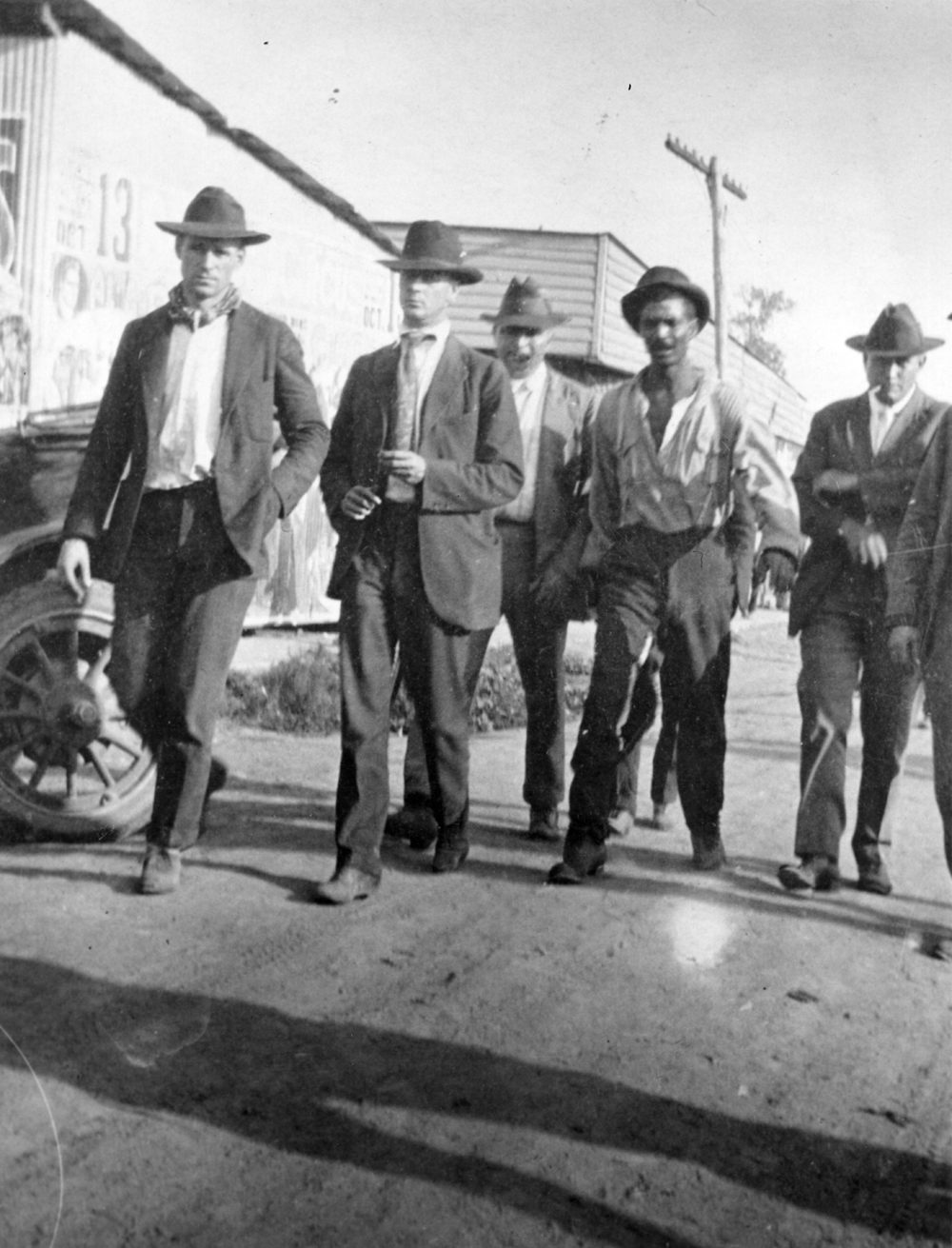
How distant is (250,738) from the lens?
22.0 ft

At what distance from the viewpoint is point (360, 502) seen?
4.38m

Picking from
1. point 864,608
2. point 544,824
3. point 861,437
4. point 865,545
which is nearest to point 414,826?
point 544,824

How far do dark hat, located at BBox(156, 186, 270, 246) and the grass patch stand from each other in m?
2.68

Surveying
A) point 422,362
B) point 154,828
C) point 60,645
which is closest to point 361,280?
point 422,362

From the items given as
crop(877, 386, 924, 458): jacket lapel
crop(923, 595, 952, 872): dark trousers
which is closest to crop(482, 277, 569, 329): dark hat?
crop(877, 386, 924, 458): jacket lapel

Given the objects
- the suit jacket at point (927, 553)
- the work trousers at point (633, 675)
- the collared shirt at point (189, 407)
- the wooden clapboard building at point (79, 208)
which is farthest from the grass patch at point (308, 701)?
the suit jacket at point (927, 553)

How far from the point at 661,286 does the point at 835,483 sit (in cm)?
93

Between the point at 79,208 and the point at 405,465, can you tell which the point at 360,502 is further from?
the point at 79,208

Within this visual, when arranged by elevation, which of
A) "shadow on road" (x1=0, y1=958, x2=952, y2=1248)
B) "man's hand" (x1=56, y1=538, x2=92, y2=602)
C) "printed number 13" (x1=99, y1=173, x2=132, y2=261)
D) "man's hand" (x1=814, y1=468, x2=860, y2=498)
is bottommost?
"shadow on road" (x1=0, y1=958, x2=952, y2=1248)

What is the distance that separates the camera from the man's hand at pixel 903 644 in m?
4.35

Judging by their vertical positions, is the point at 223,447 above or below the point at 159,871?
above

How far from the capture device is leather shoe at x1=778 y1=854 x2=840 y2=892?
4605mm

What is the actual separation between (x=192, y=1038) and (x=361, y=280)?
4.94m

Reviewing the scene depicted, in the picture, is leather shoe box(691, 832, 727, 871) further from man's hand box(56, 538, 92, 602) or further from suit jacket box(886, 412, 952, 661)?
man's hand box(56, 538, 92, 602)
